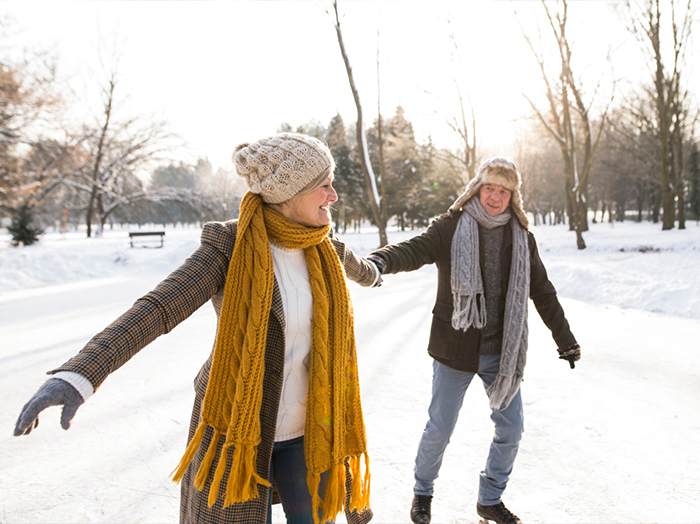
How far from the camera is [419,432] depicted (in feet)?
10.0

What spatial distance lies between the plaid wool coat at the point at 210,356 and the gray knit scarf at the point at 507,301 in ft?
3.45

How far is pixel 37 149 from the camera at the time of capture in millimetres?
16000

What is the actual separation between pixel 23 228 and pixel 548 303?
17.4 metres

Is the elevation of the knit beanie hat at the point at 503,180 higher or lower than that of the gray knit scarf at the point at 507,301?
higher

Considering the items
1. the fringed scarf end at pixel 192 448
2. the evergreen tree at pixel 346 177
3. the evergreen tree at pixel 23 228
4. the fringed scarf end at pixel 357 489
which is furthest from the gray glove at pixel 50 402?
the evergreen tree at pixel 346 177

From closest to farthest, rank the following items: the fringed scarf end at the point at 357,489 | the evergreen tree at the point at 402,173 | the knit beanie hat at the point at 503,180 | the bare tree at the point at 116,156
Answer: the fringed scarf end at the point at 357,489, the knit beanie hat at the point at 503,180, the bare tree at the point at 116,156, the evergreen tree at the point at 402,173

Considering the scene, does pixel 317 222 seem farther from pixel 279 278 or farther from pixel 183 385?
pixel 183 385

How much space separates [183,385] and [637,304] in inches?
271

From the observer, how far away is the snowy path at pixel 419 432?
2301 millimetres

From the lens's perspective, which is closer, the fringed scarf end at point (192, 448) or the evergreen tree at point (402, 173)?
the fringed scarf end at point (192, 448)

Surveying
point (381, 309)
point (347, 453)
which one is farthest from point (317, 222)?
point (381, 309)

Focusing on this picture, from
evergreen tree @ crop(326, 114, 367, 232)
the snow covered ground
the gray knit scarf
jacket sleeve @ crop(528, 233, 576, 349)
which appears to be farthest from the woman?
evergreen tree @ crop(326, 114, 367, 232)

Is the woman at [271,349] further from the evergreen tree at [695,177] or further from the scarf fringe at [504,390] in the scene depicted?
the evergreen tree at [695,177]

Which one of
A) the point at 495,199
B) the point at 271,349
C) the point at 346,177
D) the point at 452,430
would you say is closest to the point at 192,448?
the point at 271,349
